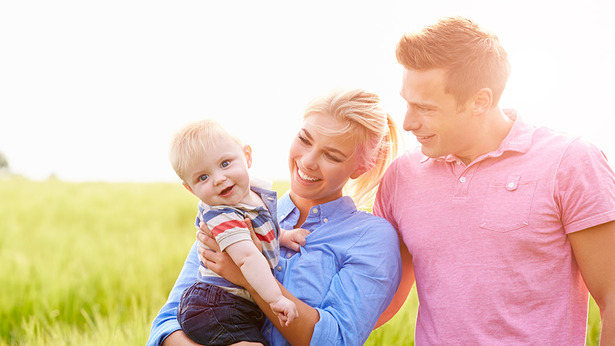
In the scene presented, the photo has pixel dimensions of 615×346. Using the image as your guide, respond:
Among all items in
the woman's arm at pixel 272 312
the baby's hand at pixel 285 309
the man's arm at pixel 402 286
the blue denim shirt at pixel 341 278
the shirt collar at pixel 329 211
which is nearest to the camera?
the baby's hand at pixel 285 309

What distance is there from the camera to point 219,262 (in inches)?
86.2

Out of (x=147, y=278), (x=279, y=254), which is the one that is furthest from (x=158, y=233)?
(x=279, y=254)

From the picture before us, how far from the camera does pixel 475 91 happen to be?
95.4 inches

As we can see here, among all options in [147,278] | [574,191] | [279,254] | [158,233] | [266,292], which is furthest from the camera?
[158,233]

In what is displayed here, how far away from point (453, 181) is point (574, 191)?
1.60ft

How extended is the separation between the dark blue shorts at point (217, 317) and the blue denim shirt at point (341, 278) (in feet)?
0.46

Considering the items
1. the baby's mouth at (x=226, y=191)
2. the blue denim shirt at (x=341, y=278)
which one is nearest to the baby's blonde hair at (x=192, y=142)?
the baby's mouth at (x=226, y=191)

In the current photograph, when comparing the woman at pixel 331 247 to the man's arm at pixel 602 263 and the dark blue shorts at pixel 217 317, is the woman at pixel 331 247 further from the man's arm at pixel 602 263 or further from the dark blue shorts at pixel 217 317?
the man's arm at pixel 602 263

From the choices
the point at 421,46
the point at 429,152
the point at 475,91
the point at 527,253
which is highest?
the point at 421,46

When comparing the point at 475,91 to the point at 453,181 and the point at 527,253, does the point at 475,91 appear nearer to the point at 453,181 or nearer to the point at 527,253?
the point at 453,181

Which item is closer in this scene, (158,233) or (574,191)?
(574,191)

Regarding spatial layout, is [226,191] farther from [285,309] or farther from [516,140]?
[516,140]

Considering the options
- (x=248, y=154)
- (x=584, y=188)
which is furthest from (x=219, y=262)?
(x=584, y=188)

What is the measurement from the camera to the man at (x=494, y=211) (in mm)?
2268
